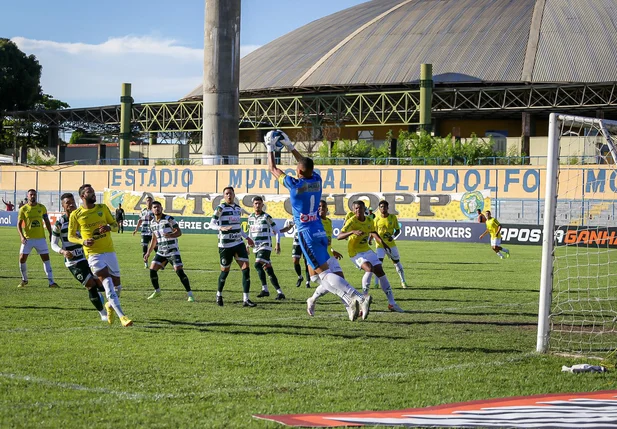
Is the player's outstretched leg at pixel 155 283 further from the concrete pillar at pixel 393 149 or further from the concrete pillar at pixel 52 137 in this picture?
the concrete pillar at pixel 52 137

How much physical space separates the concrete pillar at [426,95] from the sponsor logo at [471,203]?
57.0ft

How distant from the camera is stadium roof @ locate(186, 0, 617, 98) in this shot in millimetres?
72375

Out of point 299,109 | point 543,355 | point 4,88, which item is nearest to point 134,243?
point 543,355

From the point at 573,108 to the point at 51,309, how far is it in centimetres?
5861

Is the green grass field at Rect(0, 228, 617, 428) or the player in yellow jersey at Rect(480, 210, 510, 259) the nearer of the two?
the green grass field at Rect(0, 228, 617, 428)

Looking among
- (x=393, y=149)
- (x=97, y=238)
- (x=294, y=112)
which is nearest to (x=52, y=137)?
(x=294, y=112)

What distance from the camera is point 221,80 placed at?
61.5 m

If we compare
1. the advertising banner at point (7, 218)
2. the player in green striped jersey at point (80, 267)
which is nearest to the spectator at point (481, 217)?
the advertising banner at point (7, 218)

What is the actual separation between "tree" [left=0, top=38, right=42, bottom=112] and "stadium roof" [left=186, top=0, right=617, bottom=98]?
19.2 meters

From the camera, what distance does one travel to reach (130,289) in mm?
20016

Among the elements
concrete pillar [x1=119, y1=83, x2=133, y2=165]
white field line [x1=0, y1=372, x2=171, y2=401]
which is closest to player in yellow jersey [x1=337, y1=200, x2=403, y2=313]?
white field line [x1=0, y1=372, x2=171, y2=401]

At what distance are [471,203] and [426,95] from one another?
18674mm

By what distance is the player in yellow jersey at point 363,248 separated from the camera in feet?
52.0

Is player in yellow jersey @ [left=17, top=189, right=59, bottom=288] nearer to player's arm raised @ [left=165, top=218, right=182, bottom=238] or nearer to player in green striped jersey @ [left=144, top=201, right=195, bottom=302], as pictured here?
player in green striped jersey @ [left=144, top=201, right=195, bottom=302]
